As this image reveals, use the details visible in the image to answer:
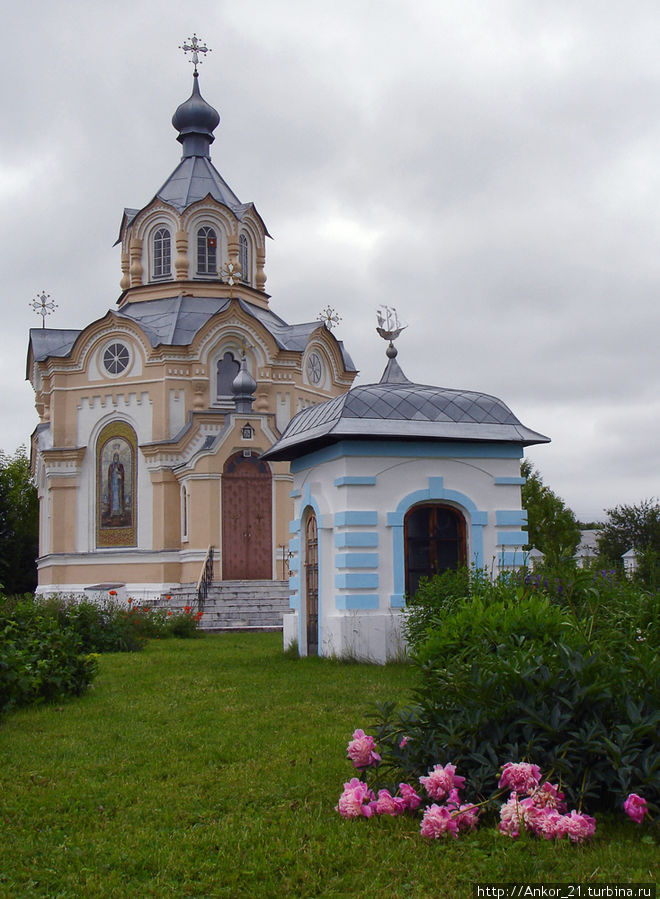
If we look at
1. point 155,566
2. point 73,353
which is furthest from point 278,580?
point 73,353

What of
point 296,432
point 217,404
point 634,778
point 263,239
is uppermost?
point 263,239

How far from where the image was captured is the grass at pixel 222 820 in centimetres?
456

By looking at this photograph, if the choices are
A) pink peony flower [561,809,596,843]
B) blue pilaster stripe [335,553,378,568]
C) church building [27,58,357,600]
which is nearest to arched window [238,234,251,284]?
church building [27,58,357,600]

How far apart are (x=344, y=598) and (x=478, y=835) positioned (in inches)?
277

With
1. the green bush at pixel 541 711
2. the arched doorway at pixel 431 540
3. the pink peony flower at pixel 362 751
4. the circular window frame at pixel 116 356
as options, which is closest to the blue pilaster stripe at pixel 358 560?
the arched doorway at pixel 431 540

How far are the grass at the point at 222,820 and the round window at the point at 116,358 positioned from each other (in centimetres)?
2044

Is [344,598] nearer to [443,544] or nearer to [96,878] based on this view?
[443,544]

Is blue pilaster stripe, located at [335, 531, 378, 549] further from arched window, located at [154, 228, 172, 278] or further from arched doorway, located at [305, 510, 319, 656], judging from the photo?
arched window, located at [154, 228, 172, 278]

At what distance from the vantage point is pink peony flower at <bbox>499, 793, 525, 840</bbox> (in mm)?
4898

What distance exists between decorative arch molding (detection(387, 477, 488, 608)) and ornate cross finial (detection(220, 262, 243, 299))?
19.7 m

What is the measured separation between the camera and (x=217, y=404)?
28750 mm

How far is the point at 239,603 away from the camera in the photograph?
23203 millimetres

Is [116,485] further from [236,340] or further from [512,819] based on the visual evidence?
[512,819]

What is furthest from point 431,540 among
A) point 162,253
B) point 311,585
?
point 162,253
